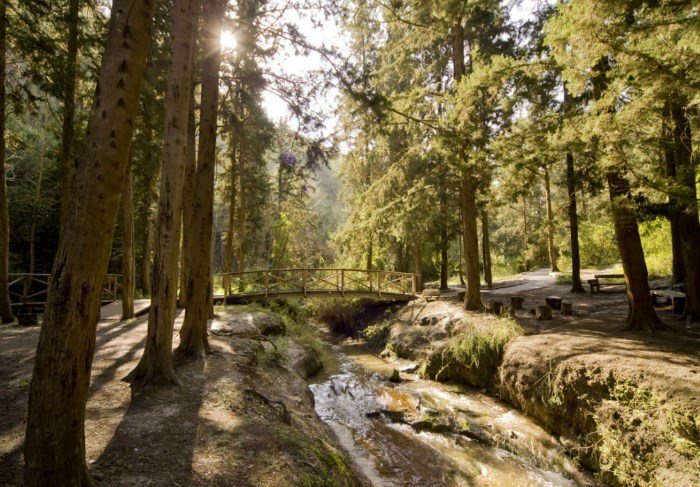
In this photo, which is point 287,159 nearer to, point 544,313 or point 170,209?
point 170,209

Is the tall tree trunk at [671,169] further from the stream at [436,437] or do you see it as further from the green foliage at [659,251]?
the stream at [436,437]

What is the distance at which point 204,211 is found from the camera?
6395mm

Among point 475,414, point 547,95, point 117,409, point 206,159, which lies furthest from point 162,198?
point 547,95

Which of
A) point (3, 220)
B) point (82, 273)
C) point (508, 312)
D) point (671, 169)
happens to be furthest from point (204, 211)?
point (671, 169)

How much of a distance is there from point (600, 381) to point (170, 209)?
21.5 ft

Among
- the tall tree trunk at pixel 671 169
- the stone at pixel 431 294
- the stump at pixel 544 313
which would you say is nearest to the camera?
the tall tree trunk at pixel 671 169

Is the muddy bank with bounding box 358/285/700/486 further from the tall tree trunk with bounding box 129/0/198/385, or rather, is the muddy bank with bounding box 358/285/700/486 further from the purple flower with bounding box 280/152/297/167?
the tall tree trunk with bounding box 129/0/198/385

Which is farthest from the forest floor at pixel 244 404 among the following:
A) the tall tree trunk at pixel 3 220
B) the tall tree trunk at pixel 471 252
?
the tall tree trunk at pixel 471 252

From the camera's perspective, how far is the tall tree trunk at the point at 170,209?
4859 millimetres

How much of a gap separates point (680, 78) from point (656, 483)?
16.1 feet

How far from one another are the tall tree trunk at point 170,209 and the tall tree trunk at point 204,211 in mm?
1250

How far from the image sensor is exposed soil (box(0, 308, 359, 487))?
10.0 ft

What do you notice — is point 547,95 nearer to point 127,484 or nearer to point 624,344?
point 624,344

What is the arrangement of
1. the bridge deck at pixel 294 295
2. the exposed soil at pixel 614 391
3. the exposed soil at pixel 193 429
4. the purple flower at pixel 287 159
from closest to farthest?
the exposed soil at pixel 193 429 < the exposed soil at pixel 614 391 < the purple flower at pixel 287 159 < the bridge deck at pixel 294 295
